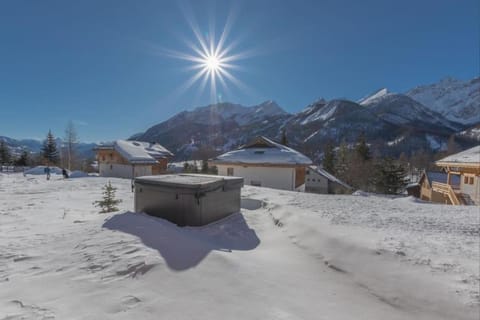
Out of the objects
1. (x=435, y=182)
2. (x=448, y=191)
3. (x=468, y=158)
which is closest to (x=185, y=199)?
(x=468, y=158)

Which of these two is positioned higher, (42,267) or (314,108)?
(314,108)

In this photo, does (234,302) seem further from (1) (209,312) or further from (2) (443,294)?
(2) (443,294)

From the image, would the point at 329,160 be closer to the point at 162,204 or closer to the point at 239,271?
the point at 162,204

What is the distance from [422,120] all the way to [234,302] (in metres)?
184

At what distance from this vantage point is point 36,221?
571cm

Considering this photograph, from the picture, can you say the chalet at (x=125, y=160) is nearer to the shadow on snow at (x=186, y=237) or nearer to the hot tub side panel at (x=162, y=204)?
the hot tub side panel at (x=162, y=204)

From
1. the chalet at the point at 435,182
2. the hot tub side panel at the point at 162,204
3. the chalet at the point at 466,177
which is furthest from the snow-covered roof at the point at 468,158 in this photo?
the hot tub side panel at the point at 162,204

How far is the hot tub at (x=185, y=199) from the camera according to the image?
201 inches

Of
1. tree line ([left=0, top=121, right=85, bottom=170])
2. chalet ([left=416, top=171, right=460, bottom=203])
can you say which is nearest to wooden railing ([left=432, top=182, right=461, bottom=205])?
chalet ([left=416, top=171, right=460, bottom=203])

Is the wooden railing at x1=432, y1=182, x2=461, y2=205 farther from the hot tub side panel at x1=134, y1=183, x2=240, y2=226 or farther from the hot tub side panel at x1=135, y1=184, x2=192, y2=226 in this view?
the hot tub side panel at x1=135, y1=184, x2=192, y2=226

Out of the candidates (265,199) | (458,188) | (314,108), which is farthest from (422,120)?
(265,199)

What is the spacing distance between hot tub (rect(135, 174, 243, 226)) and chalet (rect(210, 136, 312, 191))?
1070 cm

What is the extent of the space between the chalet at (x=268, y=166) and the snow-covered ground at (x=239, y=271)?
11115 millimetres

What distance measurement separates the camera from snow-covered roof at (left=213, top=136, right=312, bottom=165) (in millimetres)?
16453
